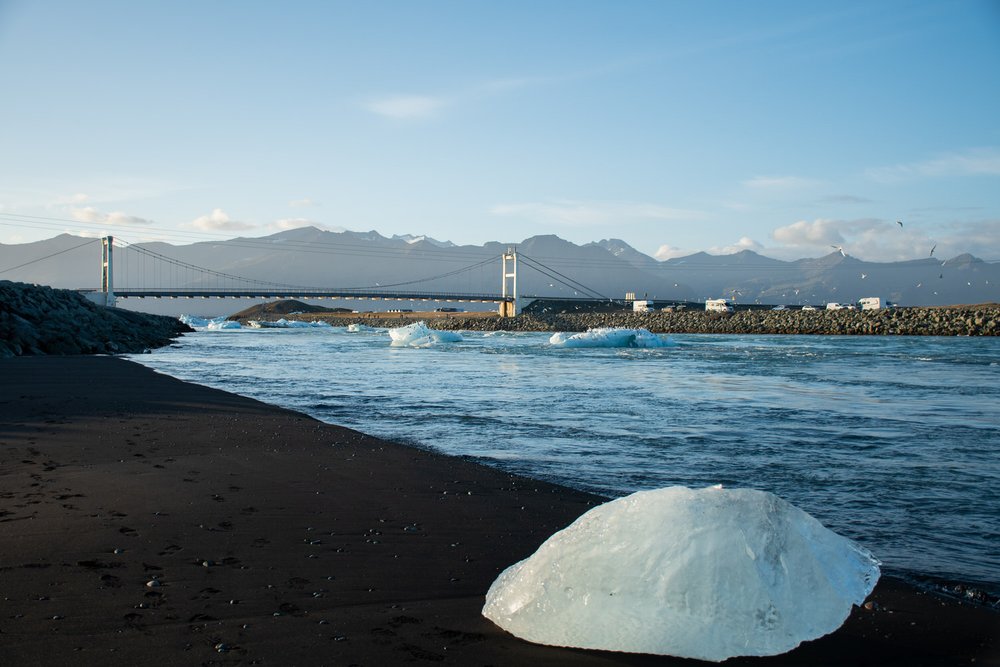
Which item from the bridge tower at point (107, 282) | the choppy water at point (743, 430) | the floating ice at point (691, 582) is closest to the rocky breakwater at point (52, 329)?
the choppy water at point (743, 430)

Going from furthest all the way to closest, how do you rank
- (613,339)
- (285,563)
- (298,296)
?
(298,296)
(613,339)
(285,563)

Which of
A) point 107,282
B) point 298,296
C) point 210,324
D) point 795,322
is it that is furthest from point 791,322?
point 107,282

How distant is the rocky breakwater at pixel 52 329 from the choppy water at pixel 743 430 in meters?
4.91

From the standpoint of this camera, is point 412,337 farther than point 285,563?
Yes

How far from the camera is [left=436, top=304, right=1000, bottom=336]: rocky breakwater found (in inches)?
1679

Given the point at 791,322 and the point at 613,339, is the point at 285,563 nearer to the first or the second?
the point at 613,339

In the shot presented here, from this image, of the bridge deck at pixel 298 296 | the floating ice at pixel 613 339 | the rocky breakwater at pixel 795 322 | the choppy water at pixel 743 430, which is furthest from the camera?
the bridge deck at pixel 298 296

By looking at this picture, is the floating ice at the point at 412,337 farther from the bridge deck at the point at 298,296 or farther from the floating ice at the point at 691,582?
the bridge deck at the point at 298,296

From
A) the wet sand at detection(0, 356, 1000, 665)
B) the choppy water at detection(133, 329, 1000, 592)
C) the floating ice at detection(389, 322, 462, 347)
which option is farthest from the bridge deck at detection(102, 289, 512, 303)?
the wet sand at detection(0, 356, 1000, 665)

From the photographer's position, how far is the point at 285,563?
10.7ft

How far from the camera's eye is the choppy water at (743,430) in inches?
178

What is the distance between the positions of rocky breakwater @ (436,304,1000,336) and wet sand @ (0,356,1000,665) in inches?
1765

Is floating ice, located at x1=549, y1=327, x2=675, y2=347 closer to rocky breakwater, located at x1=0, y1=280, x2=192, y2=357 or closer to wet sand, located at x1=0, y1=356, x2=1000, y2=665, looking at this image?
rocky breakwater, located at x1=0, y1=280, x2=192, y2=357

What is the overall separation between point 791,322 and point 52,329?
147 feet
